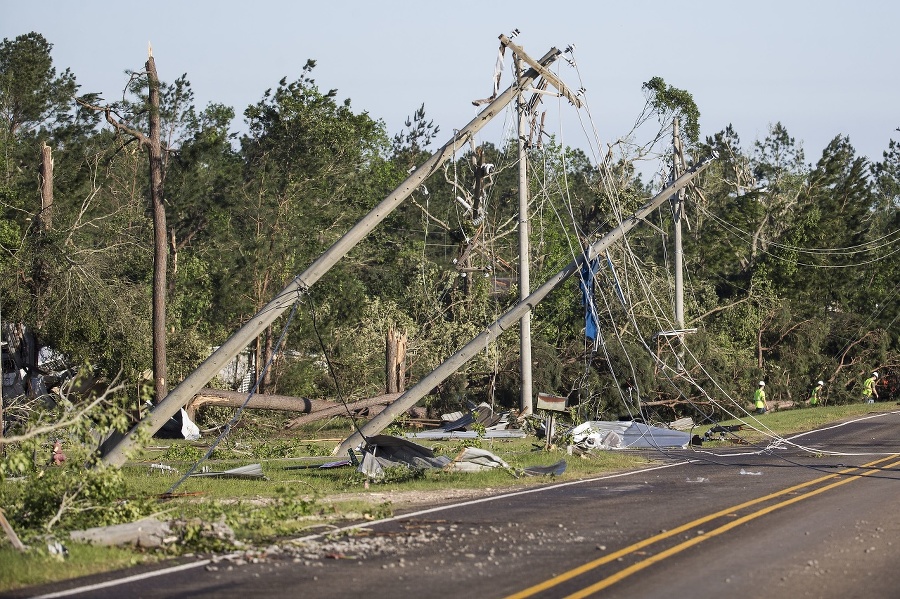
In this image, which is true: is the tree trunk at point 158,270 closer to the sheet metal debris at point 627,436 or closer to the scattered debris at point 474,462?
the sheet metal debris at point 627,436

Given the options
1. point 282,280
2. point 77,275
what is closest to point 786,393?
point 282,280

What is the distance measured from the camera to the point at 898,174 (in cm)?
8381

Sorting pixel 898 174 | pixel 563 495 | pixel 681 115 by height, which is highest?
pixel 898 174

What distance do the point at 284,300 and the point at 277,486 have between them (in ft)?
9.14

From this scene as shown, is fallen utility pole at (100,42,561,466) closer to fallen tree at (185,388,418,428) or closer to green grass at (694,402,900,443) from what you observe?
fallen tree at (185,388,418,428)

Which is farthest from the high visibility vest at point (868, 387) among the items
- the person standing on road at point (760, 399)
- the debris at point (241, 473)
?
the debris at point (241, 473)

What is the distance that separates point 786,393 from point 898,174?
51671mm

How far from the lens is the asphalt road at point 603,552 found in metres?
8.79

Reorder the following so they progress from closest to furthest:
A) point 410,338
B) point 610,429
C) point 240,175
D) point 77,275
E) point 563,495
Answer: point 563,495 < point 610,429 < point 77,275 < point 410,338 < point 240,175

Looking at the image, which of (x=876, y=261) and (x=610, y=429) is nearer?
(x=610, y=429)

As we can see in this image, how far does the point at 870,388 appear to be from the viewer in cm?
3931

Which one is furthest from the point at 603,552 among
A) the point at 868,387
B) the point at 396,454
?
the point at 868,387

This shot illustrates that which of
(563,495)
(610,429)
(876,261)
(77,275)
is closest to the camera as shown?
(563,495)

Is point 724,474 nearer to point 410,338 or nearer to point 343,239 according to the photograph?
point 343,239
